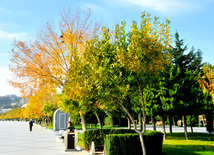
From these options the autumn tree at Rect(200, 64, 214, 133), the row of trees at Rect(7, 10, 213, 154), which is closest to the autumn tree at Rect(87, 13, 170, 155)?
the row of trees at Rect(7, 10, 213, 154)

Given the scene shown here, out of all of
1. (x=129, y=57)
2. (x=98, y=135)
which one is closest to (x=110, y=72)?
(x=129, y=57)

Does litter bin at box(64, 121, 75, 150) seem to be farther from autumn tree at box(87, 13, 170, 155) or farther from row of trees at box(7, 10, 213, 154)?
autumn tree at box(87, 13, 170, 155)

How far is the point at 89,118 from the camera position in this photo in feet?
128

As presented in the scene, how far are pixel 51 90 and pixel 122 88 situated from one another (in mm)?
11834

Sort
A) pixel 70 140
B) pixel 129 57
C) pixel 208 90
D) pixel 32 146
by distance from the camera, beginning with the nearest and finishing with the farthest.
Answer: pixel 129 57, pixel 70 140, pixel 32 146, pixel 208 90

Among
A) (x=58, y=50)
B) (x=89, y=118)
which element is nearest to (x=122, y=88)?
(x=58, y=50)

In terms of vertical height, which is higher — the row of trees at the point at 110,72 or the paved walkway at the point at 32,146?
the row of trees at the point at 110,72

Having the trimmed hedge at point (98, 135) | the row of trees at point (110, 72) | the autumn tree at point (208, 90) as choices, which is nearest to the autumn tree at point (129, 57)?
the row of trees at point (110, 72)

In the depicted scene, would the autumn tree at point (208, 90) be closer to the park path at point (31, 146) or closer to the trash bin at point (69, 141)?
the park path at point (31, 146)

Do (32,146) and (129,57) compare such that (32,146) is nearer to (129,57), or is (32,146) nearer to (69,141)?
(69,141)

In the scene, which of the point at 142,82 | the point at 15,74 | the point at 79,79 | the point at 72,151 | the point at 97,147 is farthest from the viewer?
the point at 15,74

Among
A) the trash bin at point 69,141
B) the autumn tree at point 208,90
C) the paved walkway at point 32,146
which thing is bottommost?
the paved walkway at point 32,146

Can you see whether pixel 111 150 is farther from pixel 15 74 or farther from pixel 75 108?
pixel 15 74

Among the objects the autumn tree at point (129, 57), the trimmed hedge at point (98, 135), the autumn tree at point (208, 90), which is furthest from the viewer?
the autumn tree at point (208, 90)
